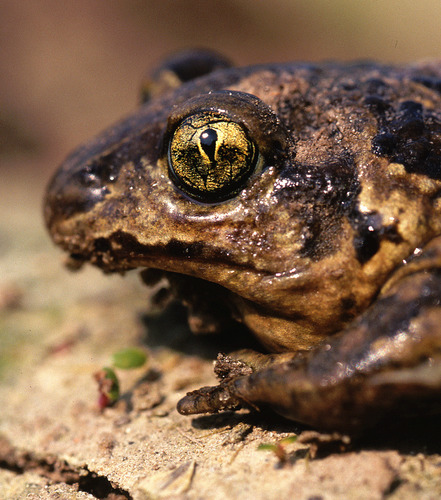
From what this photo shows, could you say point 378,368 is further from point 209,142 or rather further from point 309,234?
point 209,142

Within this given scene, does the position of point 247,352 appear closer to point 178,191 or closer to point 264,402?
point 264,402

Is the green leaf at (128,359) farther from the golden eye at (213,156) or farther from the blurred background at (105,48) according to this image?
the blurred background at (105,48)

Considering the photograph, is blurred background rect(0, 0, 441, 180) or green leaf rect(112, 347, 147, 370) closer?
green leaf rect(112, 347, 147, 370)

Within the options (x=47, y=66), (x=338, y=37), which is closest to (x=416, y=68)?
(x=47, y=66)

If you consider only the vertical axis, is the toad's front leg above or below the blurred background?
below

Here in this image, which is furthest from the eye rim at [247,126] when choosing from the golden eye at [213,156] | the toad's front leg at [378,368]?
the toad's front leg at [378,368]

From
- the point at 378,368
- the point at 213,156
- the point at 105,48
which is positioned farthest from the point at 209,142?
the point at 105,48

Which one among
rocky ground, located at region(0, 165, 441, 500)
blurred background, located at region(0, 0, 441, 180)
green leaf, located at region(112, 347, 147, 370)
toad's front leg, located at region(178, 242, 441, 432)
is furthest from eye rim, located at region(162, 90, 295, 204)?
blurred background, located at region(0, 0, 441, 180)

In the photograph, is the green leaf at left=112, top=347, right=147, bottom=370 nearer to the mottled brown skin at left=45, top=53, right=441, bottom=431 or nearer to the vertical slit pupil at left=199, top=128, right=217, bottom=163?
the mottled brown skin at left=45, top=53, right=441, bottom=431
